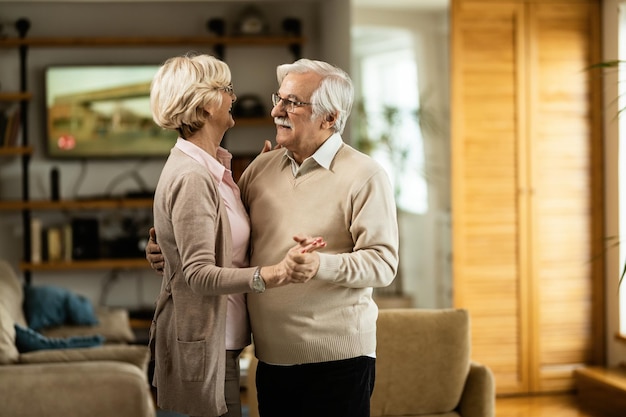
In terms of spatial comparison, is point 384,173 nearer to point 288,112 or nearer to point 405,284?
point 288,112

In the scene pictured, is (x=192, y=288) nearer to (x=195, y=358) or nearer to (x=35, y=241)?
(x=195, y=358)

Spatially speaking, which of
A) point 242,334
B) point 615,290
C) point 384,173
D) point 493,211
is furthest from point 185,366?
point 615,290

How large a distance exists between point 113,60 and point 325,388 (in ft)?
15.7

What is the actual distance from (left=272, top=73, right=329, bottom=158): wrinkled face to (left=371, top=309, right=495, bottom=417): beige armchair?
4.64ft

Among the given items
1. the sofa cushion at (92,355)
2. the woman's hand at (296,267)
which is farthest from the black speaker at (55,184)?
the woman's hand at (296,267)

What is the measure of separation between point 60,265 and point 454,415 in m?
3.51

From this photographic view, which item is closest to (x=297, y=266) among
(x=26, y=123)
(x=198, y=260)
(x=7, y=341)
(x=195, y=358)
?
(x=198, y=260)

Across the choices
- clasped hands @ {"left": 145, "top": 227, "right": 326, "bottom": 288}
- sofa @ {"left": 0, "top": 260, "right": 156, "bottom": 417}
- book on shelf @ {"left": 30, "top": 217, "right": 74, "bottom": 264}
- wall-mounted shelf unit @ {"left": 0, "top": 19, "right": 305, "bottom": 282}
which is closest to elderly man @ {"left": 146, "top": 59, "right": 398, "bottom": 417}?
clasped hands @ {"left": 145, "top": 227, "right": 326, "bottom": 288}

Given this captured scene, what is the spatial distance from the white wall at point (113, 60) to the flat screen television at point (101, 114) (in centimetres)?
13

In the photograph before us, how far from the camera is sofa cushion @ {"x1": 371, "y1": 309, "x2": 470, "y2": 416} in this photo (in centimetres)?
368

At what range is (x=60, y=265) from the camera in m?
6.36

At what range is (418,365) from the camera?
3.71 metres

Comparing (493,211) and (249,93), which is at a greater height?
(249,93)

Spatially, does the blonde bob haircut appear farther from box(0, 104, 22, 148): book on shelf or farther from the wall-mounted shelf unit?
box(0, 104, 22, 148): book on shelf
